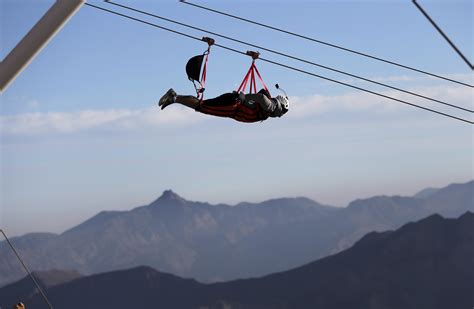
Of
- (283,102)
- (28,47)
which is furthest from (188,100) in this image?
(28,47)

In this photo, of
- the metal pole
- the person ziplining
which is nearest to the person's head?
the person ziplining

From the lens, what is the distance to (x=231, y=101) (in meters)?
22.8

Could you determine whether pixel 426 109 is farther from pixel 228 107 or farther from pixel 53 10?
pixel 53 10

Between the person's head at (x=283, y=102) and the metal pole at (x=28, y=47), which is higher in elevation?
the person's head at (x=283, y=102)

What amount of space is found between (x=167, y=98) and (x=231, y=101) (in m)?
2.21

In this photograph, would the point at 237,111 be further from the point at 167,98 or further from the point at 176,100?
the point at 167,98

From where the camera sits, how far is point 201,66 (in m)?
22.6

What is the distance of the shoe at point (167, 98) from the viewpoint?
2180cm

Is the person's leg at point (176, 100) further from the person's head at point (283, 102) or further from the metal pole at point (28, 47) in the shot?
the metal pole at point (28, 47)

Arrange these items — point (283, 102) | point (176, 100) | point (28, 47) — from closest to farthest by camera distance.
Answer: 1. point (28, 47)
2. point (176, 100)
3. point (283, 102)

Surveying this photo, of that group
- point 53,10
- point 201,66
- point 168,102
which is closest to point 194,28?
point 201,66

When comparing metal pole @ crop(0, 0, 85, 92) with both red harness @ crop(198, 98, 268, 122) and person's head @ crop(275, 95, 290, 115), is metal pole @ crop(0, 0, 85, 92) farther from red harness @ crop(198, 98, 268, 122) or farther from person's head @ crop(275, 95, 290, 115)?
person's head @ crop(275, 95, 290, 115)

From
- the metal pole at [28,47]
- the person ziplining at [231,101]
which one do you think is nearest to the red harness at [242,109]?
the person ziplining at [231,101]

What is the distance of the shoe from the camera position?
2180 centimetres
